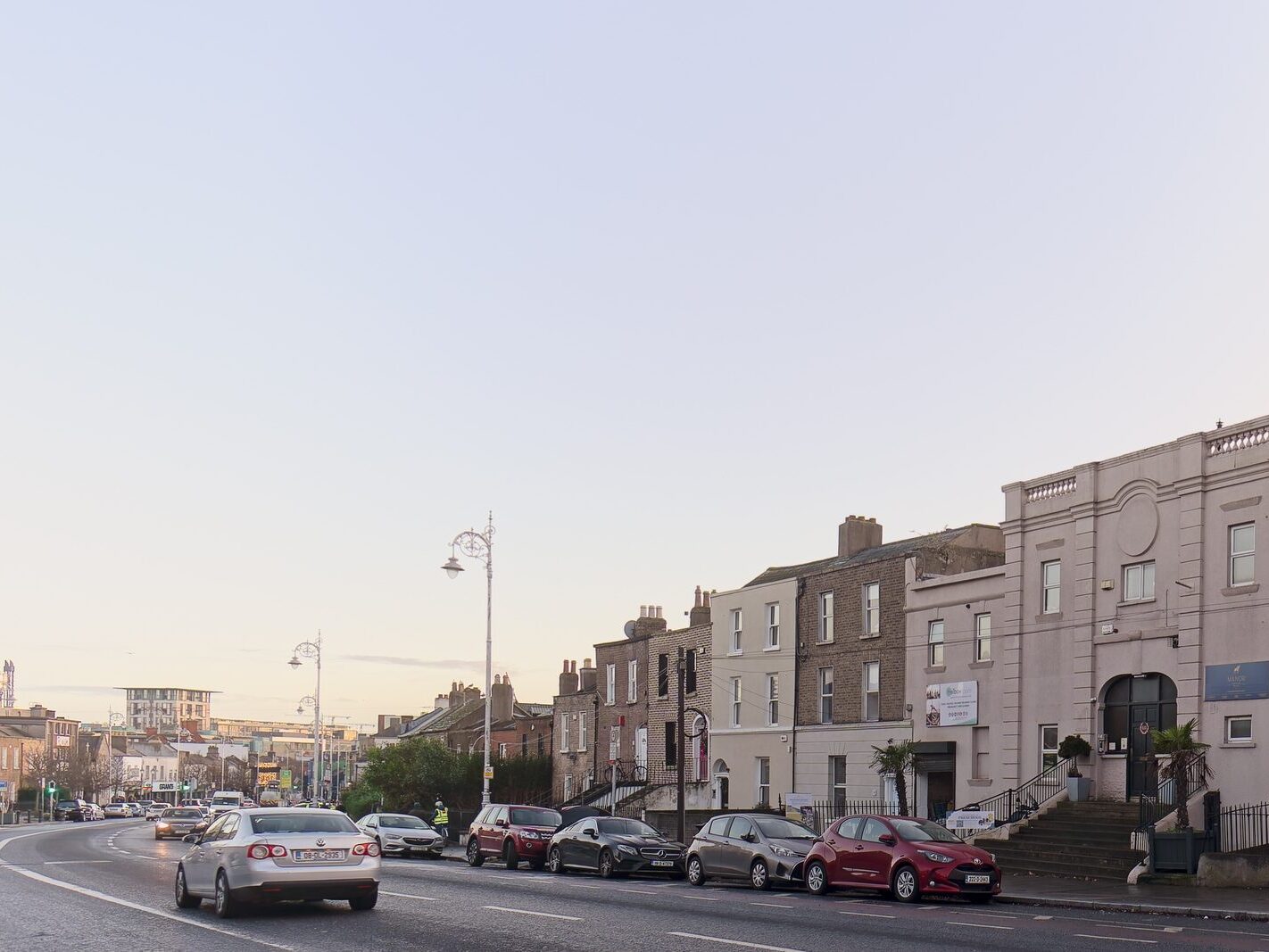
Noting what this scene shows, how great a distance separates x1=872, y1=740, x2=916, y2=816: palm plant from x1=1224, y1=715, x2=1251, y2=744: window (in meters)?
8.80

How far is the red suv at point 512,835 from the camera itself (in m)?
34.8

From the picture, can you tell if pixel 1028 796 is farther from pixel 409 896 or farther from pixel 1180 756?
pixel 409 896

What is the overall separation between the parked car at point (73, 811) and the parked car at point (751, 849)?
3744 inches

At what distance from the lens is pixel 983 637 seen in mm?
39125

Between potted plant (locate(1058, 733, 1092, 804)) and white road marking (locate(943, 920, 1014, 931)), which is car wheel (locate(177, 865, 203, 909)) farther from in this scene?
potted plant (locate(1058, 733, 1092, 804))

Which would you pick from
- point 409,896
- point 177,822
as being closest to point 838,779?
point 409,896

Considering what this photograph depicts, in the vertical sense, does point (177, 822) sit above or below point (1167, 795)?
below

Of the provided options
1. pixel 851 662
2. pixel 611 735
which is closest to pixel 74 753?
pixel 611 735

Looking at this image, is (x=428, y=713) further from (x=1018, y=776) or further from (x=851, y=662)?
(x=1018, y=776)

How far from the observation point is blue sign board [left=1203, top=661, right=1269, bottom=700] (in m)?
30.1

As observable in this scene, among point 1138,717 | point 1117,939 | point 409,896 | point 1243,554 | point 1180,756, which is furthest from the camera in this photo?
point 1138,717

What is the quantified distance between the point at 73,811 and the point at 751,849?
97488 mm

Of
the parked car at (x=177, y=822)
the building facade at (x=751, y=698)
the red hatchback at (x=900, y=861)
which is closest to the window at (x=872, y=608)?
the building facade at (x=751, y=698)

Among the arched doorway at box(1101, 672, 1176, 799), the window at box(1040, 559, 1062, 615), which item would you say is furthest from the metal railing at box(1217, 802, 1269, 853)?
the window at box(1040, 559, 1062, 615)
